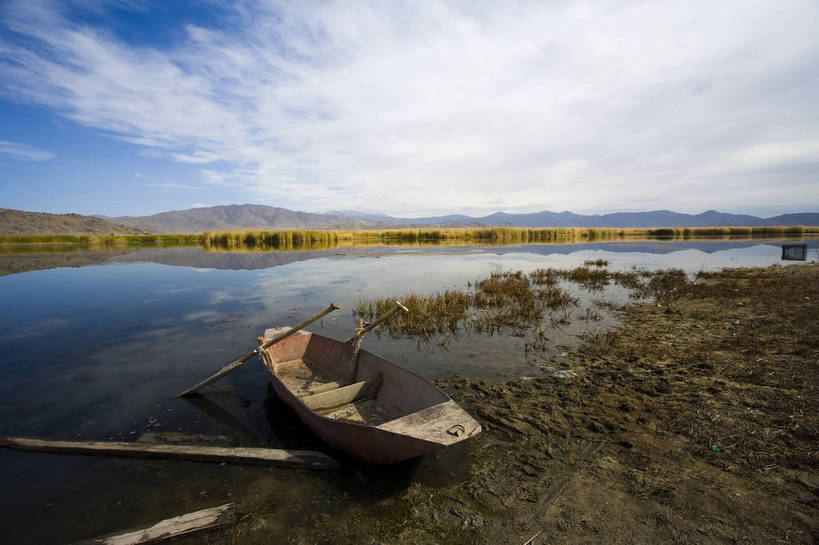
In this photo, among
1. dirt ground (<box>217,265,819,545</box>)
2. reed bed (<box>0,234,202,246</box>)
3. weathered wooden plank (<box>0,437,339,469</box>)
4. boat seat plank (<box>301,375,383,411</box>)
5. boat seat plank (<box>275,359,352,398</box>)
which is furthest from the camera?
reed bed (<box>0,234,202,246</box>)

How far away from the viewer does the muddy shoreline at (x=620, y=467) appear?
4.38m

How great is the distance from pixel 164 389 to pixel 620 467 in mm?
9804

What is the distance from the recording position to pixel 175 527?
4598 mm

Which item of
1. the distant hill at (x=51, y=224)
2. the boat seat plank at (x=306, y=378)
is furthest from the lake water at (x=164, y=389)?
the distant hill at (x=51, y=224)

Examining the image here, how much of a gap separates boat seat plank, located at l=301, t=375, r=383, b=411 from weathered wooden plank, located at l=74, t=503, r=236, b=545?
7.22ft

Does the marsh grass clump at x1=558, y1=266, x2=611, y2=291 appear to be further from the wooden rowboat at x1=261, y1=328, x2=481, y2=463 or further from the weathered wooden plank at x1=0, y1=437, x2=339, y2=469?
the weathered wooden plank at x1=0, y1=437, x2=339, y2=469

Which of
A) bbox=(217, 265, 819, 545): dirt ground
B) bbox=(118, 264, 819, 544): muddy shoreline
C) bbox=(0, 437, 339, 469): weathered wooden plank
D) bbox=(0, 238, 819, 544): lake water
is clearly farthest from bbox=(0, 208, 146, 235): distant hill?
bbox=(217, 265, 819, 545): dirt ground

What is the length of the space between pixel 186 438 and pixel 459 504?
208 inches

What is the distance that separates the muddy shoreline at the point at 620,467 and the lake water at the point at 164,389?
0.40 m

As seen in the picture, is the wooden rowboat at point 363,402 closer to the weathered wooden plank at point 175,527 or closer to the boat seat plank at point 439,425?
the boat seat plank at point 439,425

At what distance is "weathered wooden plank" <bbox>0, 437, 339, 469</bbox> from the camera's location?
229 inches

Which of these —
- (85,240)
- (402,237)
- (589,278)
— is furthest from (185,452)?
(85,240)

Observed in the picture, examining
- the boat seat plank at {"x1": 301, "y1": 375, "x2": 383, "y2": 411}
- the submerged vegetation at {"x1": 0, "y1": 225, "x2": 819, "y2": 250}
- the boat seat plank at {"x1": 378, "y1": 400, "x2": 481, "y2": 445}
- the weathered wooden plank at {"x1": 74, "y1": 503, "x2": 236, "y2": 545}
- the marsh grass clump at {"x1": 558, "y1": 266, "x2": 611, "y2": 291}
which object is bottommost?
the weathered wooden plank at {"x1": 74, "y1": 503, "x2": 236, "y2": 545}

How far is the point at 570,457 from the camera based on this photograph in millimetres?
5684
